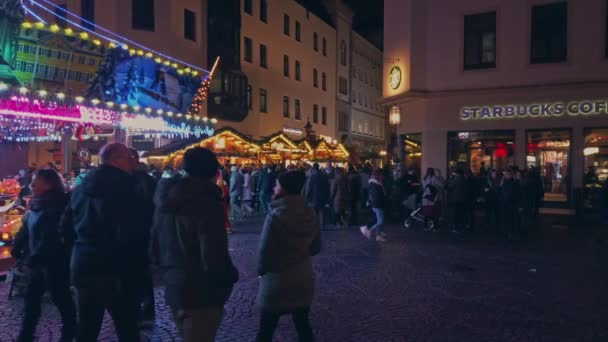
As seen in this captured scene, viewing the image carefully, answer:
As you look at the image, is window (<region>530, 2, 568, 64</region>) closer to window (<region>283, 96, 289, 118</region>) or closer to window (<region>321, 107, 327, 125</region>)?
window (<region>283, 96, 289, 118</region>)

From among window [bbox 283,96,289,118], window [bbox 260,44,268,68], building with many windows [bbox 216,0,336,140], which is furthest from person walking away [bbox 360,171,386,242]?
window [bbox 283,96,289,118]

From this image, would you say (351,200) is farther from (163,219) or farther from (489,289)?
(163,219)

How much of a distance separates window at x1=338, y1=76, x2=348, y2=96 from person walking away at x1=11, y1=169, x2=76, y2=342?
42602 mm

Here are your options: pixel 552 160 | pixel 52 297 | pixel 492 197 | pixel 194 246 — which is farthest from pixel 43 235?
pixel 552 160

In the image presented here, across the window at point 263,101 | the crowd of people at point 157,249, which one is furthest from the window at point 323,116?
the crowd of people at point 157,249

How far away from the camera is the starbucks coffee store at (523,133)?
1688 cm

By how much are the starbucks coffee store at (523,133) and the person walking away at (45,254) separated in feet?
49.5

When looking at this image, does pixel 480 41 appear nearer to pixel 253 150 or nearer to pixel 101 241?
pixel 253 150

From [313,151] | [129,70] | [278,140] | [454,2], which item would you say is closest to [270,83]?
[313,151]

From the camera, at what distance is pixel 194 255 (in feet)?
10.3

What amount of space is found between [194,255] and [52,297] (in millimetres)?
2475

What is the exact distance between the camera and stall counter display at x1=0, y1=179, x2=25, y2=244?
7896 mm

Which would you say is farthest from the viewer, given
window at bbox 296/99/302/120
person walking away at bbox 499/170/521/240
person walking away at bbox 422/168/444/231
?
window at bbox 296/99/302/120

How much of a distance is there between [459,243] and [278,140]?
541 inches
